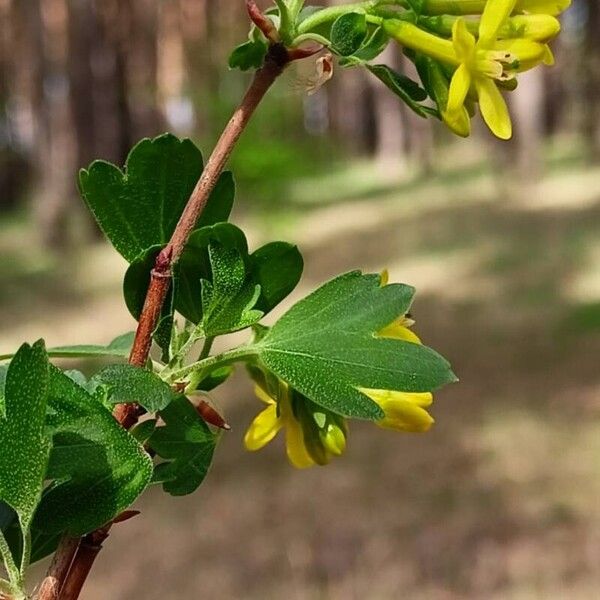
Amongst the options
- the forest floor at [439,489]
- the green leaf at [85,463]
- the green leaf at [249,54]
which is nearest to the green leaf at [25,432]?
the green leaf at [85,463]

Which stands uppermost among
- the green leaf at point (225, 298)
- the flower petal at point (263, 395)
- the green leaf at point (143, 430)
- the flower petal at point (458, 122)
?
the flower petal at point (458, 122)

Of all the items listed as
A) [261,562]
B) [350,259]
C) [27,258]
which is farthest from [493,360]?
[27,258]

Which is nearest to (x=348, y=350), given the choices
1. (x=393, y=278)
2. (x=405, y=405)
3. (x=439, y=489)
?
(x=405, y=405)

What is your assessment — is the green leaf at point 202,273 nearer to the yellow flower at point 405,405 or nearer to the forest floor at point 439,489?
the yellow flower at point 405,405

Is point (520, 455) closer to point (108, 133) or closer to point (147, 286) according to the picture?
point (147, 286)

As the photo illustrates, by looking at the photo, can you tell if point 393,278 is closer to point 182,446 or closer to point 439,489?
point 439,489

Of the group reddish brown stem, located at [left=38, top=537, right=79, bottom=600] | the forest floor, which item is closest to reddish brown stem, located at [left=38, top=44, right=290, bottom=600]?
reddish brown stem, located at [left=38, top=537, right=79, bottom=600]

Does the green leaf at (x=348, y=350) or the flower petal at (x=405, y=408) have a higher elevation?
the green leaf at (x=348, y=350)
